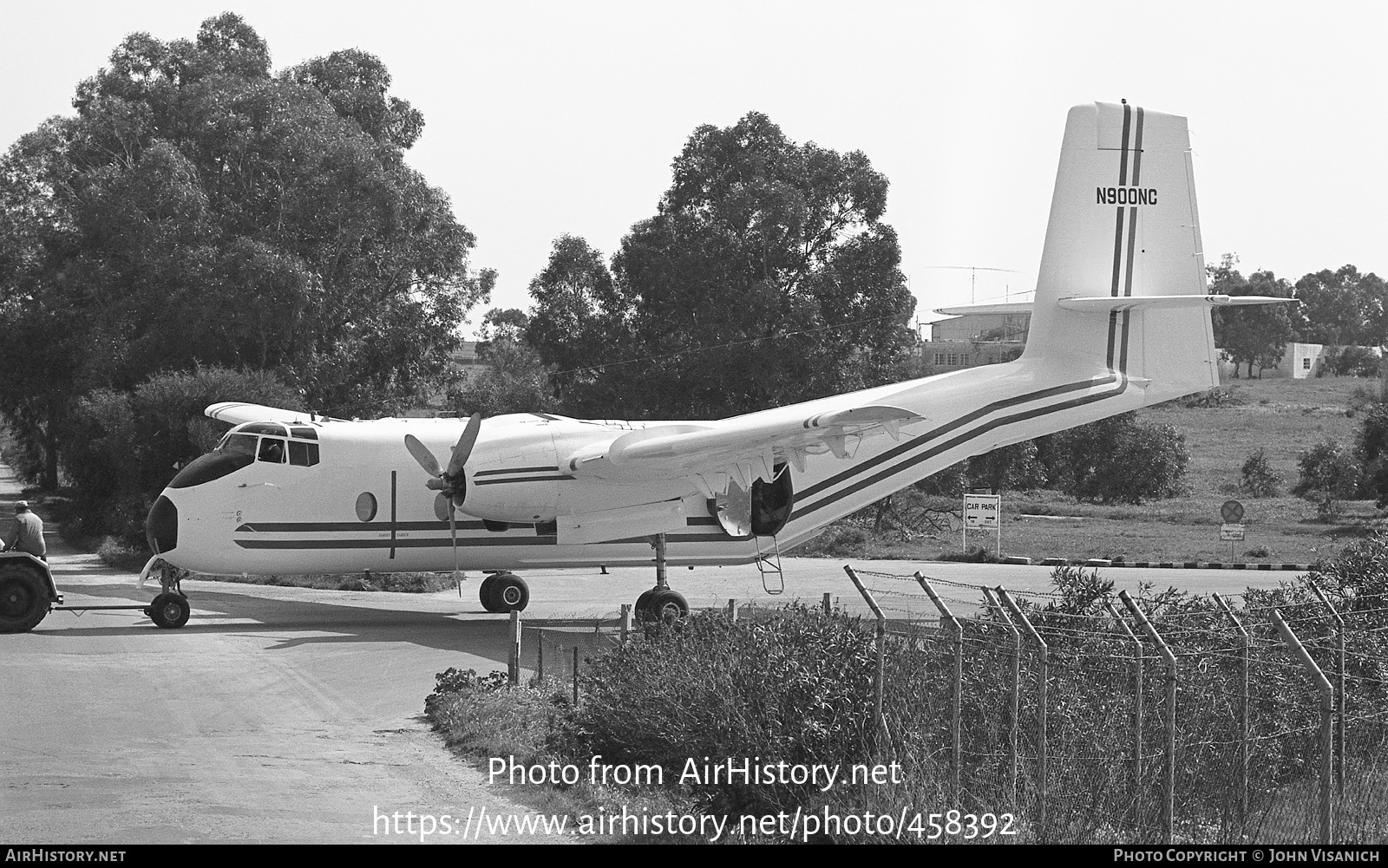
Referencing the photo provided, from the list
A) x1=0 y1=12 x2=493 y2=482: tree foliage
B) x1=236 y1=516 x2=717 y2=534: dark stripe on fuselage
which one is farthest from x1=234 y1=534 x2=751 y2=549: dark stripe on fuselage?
x1=0 y1=12 x2=493 y2=482: tree foliage

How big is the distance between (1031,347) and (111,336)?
2893 cm

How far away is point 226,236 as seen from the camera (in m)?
40.8

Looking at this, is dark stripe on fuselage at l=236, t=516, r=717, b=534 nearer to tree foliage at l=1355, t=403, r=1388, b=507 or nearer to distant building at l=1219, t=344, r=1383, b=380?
tree foliage at l=1355, t=403, r=1388, b=507

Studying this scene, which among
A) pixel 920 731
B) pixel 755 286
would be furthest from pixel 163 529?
pixel 755 286

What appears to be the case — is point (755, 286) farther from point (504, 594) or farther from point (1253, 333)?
point (1253, 333)

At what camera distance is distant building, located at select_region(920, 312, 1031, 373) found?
72625mm

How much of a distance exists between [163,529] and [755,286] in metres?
26.5

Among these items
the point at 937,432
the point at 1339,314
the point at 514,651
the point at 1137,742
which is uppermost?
the point at 1339,314

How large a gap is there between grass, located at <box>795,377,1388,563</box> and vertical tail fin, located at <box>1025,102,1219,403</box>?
13.4 metres

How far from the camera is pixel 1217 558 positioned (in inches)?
1529

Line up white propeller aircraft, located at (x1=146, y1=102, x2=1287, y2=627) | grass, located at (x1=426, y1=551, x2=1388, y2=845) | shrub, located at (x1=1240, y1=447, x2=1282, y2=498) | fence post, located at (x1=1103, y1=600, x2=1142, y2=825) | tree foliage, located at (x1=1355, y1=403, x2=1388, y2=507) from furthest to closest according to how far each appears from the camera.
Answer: shrub, located at (x1=1240, y1=447, x2=1282, y2=498), tree foliage, located at (x1=1355, y1=403, x2=1388, y2=507), white propeller aircraft, located at (x1=146, y1=102, x2=1287, y2=627), grass, located at (x1=426, y1=551, x2=1388, y2=845), fence post, located at (x1=1103, y1=600, x2=1142, y2=825)

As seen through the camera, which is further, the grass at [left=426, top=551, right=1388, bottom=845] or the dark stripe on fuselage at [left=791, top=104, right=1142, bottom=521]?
the dark stripe on fuselage at [left=791, top=104, right=1142, bottom=521]

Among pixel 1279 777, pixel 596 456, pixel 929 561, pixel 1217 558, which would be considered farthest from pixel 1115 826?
pixel 1217 558

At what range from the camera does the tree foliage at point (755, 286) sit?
45438 mm
